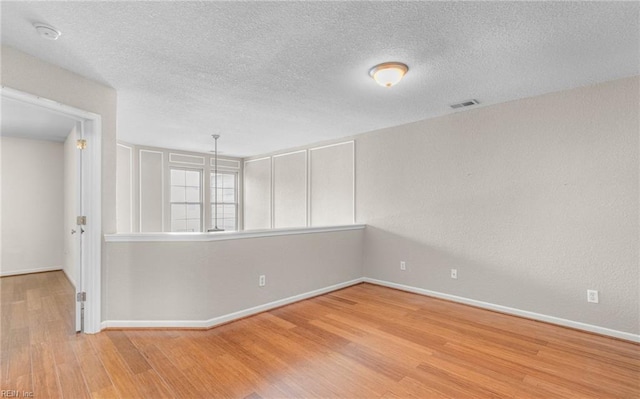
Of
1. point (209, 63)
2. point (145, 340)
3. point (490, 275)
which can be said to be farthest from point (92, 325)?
point (490, 275)

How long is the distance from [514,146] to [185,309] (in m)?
3.99

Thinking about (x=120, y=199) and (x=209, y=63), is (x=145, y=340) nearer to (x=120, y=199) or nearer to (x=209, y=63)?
(x=209, y=63)

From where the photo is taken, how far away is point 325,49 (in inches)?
92.4

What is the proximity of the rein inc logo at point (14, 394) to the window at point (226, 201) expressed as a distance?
5.19 metres

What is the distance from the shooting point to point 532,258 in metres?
3.29

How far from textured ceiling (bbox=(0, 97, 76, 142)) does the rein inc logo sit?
9.08ft

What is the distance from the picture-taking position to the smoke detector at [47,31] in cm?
200

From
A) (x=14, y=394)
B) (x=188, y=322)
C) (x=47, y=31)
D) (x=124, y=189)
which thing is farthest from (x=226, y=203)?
(x=14, y=394)

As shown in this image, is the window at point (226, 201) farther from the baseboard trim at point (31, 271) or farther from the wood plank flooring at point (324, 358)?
the wood plank flooring at point (324, 358)

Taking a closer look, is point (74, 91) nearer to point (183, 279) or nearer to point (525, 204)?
point (183, 279)

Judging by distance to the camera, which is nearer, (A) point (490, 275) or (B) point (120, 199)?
(A) point (490, 275)

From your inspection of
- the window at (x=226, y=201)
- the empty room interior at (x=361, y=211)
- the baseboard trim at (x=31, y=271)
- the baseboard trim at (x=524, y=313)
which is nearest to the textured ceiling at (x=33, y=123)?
the empty room interior at (x=361, y=211)

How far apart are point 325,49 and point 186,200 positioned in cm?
544

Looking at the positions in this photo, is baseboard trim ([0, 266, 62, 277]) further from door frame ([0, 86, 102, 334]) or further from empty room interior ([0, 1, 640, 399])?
door frame ([0, 86, 102, 334])
